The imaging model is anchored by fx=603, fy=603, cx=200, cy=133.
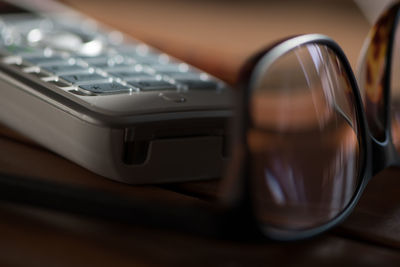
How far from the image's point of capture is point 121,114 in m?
0.26

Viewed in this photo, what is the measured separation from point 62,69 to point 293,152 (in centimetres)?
15

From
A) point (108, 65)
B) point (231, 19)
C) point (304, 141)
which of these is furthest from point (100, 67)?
point (231, 19)

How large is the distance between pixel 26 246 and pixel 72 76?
134 millimetres

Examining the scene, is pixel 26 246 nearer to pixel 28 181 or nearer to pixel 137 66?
pixel 28 181

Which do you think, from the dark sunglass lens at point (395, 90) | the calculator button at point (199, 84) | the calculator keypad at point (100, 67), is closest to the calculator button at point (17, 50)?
the calculator keypad at point (100, 67)

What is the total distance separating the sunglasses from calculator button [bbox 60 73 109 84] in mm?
95

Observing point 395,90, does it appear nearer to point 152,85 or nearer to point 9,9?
point 152,85

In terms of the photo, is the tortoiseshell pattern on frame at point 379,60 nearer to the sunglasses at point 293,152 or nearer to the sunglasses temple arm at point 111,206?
the sunglasses at point 293,152

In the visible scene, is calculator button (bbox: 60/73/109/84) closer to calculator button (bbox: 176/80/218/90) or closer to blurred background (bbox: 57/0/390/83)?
calculator button (bbox: 176/80/218/90)

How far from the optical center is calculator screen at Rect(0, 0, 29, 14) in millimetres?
540

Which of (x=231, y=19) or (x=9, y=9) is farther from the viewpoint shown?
(x=231, y=19)

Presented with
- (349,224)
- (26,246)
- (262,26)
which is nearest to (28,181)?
(26,246)

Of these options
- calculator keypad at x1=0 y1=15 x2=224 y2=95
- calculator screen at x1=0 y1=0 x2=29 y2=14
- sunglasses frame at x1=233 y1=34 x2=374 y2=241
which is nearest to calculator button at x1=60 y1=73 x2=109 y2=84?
calculator keypad at x1=0 y1=15 x2=224 y2=95

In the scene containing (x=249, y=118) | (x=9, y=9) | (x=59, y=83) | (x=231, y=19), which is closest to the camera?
(x=249, y=118)
